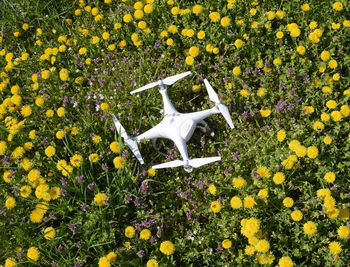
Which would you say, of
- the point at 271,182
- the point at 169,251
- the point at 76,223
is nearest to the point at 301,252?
the point at 271,182

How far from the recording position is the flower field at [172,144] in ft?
10.1

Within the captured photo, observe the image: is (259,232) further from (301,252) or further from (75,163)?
(75,163)

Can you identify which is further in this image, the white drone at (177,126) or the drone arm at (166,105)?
the drone arm at (166,105)

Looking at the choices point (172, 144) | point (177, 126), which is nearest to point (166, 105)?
point (177, 126)

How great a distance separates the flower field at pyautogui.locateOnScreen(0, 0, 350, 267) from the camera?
3.08 meters

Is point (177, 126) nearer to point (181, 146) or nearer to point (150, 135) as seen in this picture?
point (181, 146)

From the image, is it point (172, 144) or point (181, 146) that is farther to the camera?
point (172, 144)

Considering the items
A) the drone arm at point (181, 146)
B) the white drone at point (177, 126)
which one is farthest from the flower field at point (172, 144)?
the drone arm at point (181, 146)

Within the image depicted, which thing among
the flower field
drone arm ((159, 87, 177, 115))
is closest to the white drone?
drone arm ((159, 87, 177, 115))

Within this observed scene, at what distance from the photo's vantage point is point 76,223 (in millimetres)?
3229

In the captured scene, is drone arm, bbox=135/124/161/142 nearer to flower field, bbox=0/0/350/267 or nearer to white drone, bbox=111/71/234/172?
white drone, bbox=111/71/234/172

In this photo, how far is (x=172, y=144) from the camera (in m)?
3.86

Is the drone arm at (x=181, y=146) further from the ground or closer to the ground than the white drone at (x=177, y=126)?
closer to the ground

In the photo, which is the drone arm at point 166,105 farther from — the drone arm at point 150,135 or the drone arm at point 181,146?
the drone arm at point 181,146
